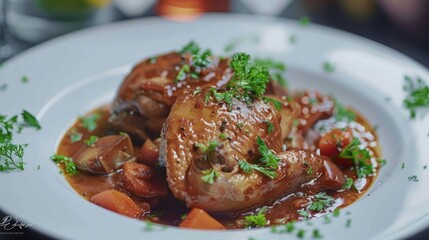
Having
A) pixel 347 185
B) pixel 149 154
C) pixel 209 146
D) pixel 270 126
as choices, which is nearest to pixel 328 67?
pixel 347 185

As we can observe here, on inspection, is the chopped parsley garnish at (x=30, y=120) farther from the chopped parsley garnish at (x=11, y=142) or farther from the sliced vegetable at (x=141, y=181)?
the sliced vegetable at (x=141, y=181)

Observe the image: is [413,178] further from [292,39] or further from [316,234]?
[292,39]

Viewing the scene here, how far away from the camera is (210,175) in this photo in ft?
15.1

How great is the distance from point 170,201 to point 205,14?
354 cm

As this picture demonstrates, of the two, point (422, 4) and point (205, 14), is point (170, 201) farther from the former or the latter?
point (422, 4)

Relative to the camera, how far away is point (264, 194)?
4.89m

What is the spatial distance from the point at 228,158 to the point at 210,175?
222 mm

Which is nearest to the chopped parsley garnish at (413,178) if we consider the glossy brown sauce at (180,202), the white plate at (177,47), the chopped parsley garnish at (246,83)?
the white plate at (177,47)

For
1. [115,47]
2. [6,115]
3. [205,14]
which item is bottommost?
[6,115]

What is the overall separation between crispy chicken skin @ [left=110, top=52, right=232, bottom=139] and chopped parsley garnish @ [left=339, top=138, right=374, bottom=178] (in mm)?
1225

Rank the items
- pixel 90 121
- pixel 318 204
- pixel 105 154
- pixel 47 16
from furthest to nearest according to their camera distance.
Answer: pixel 47 16 < pixel 90 121 < pixel 105 154 < pixel 318 204

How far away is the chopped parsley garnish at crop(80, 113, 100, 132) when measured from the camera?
633 cm

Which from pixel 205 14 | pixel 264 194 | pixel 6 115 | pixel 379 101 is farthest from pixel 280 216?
pixel 205 14

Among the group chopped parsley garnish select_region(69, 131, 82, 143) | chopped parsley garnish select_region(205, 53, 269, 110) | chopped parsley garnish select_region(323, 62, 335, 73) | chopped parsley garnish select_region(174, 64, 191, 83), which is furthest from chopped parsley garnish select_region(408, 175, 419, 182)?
chopped parsley garnish select_region(69, 131, 82, 143)
